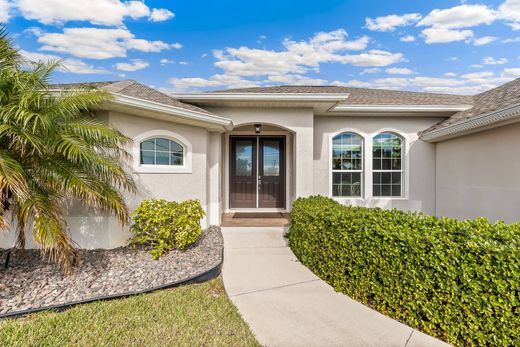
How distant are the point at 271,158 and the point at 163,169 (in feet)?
14.6

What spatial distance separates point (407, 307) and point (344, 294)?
2.96 ft

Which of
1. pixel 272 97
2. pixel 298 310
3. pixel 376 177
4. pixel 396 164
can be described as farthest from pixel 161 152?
pixel 396 164

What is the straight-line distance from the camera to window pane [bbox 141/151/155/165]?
5.91 metres

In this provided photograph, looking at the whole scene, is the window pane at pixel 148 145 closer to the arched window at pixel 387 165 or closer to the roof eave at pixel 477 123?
the arched window at pixel 387 165

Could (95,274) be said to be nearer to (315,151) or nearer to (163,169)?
(163,169)

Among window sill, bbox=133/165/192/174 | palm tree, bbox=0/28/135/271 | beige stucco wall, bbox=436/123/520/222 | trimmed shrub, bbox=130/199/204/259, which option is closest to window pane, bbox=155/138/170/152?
window sill, bbox=133/165/192/174

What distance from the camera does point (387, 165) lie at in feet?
27.8

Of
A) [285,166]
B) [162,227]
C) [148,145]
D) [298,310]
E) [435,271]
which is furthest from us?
[285,166]

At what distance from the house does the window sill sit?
0.02m

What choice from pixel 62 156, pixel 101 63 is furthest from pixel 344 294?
pixel 101 63

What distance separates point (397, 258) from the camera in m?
3.12

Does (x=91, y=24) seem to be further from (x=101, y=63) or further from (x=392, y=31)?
(x=392, y=31)

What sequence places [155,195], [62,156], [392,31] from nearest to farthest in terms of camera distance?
[62,156]
[155,195]
[392,31]

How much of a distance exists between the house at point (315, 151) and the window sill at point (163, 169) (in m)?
0.02
